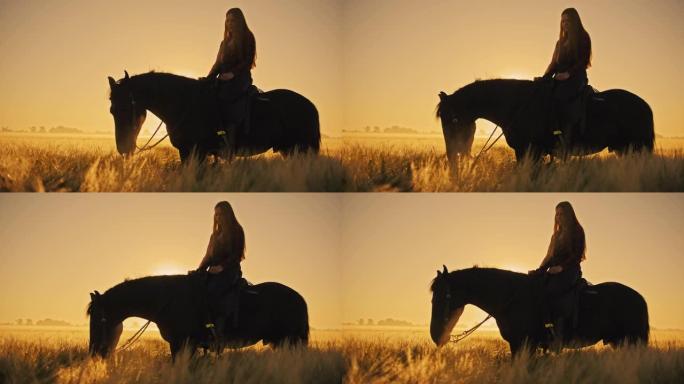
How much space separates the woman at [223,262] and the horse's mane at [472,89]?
1100 mm

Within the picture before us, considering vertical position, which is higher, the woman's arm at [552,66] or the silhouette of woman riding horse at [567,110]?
Result: the woman's arm at [552,66]

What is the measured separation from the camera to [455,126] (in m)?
4.50

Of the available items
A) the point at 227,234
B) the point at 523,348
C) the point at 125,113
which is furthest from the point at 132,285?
the point at 523,348

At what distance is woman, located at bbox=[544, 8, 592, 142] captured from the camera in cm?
436

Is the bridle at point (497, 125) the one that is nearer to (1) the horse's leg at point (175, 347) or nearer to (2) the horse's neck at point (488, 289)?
(2) the horse's neck at point (488, 289)

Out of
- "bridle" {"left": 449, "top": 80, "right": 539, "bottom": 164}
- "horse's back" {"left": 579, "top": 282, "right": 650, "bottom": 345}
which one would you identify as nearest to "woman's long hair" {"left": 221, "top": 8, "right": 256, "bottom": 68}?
"bridle" {"left": 449, "top": 80, "right": 539, "bottom": 164}

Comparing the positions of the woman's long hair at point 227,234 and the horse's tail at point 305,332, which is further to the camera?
the horse's tail at point 305,332

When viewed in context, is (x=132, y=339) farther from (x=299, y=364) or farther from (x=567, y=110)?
(x=567, y=110)

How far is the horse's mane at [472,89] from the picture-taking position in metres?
4.45

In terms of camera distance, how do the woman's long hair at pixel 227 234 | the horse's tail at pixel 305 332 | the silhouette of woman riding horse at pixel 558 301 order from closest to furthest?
1. the silhouette of woman riding horse at pixel 558 301
2. the woman's long hair at pixel 227 234
3. the horse's tail at pixel 305 332

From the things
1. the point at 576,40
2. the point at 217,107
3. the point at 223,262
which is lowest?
the point at 223,262

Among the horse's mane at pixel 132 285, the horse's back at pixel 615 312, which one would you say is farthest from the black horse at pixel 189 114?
the horse's back at pixel 615 312

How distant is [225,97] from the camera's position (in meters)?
4.40

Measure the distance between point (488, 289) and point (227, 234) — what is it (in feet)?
4.06
